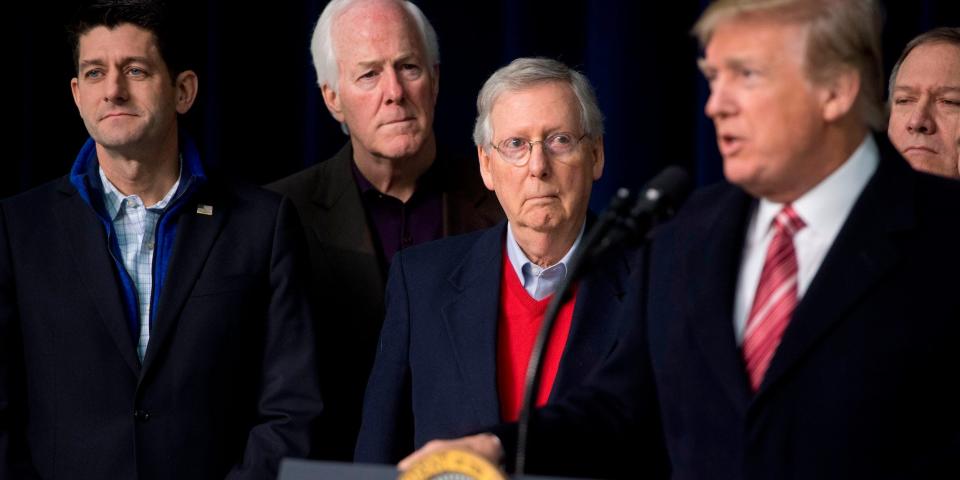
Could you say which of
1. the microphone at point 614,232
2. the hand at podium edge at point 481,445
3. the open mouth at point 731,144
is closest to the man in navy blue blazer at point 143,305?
the hand at podium edge at point 481,445

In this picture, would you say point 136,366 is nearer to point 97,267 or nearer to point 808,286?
point 97,267

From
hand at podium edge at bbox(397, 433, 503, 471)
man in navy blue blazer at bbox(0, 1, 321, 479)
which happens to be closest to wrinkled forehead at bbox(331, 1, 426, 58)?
man in navy blue blazer at bbox(0, 1, 321, 479)

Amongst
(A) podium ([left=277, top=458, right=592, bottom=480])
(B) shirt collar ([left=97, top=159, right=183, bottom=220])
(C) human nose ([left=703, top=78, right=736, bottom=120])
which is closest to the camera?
(A) podium ([left=277, top=458, right=592, bottom=480])

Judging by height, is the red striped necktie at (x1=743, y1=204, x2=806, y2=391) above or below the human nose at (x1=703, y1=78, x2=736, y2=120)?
below

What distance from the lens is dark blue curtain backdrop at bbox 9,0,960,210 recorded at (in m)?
3.51

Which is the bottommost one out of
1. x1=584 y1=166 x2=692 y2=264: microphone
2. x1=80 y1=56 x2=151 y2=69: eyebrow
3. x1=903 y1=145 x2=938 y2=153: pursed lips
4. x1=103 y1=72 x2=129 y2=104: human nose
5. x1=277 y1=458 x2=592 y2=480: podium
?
x1=277 y1=458 x2=592 y2=480: podium

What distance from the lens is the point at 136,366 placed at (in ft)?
8.20

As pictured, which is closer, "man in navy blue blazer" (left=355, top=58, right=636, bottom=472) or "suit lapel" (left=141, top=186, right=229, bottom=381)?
"man in navy blue blazer" (left=355, top=58, right=636, bottom=472)

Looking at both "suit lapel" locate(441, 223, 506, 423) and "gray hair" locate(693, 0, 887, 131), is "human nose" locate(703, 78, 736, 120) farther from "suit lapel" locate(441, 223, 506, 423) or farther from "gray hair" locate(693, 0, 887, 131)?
"suit lapel" locate(441, 223, 506, 423)

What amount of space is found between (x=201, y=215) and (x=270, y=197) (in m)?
0.14

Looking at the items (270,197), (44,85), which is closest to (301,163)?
(44,85)

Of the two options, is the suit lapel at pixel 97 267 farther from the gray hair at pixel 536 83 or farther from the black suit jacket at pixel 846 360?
the black suit jacket at pixel 846 360

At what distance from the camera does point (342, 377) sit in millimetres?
2791

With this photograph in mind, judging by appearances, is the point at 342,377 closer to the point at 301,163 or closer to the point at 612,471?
the point at 612,471
